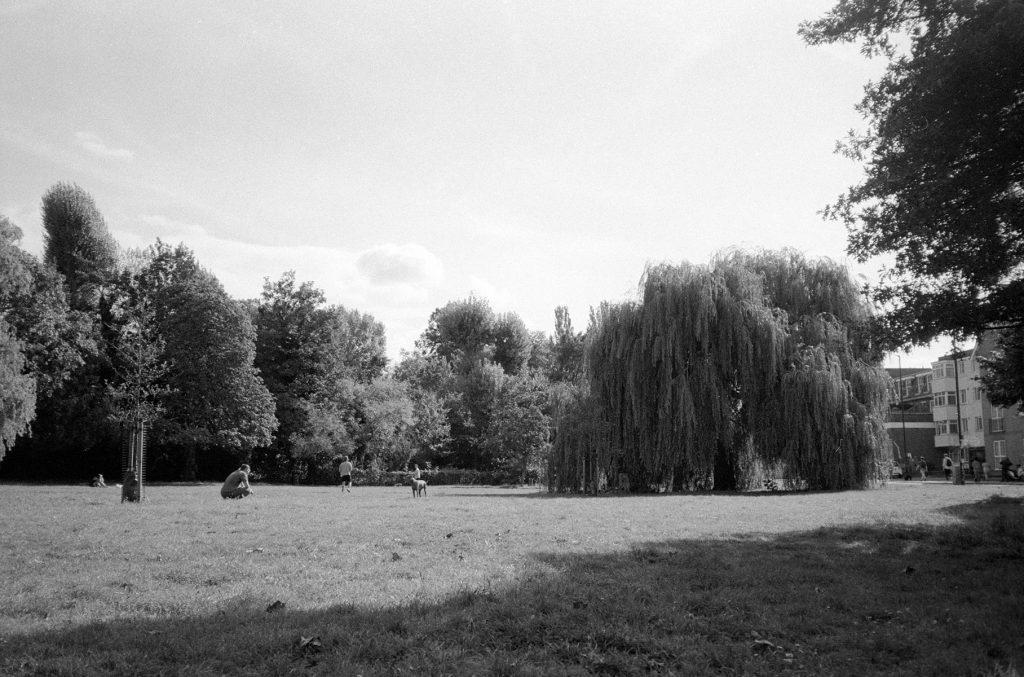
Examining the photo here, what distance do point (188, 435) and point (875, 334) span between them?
39422mm

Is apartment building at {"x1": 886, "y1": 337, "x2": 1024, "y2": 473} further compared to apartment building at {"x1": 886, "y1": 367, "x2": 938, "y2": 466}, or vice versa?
apartment building at {"x1": 886, "y1": 367, "x2": 938, "y2": 466}

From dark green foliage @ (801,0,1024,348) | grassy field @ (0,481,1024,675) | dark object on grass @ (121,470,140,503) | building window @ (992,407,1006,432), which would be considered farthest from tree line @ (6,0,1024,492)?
building window @ (992,407,1006,432)

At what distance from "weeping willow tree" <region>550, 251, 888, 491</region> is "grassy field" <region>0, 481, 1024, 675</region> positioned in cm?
1394

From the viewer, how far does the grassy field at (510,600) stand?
5.61 m

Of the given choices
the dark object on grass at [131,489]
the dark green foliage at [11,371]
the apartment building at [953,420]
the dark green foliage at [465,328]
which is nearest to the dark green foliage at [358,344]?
the dark green foliage at [465,328]

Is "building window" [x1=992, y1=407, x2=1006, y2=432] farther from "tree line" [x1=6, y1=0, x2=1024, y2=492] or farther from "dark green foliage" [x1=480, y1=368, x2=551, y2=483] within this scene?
"dark green foliage" [x1=480, y1=368, x2=551, y2=483]

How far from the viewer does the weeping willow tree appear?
90.1ft

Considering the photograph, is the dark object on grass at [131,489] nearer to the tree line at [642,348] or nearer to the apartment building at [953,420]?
the tree line at [642,348]

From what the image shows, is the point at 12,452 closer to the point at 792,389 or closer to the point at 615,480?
the point at 615,480

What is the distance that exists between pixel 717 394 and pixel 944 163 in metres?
17.8

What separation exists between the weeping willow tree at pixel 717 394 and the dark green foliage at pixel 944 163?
15.4 m

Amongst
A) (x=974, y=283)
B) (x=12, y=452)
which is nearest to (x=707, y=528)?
(x=974, y=283)

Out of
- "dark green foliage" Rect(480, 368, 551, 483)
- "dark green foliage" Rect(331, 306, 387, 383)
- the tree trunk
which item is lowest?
the tree trunk

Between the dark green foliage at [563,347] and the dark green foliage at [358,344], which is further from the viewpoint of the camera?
the dark green foliage at [563,347]
